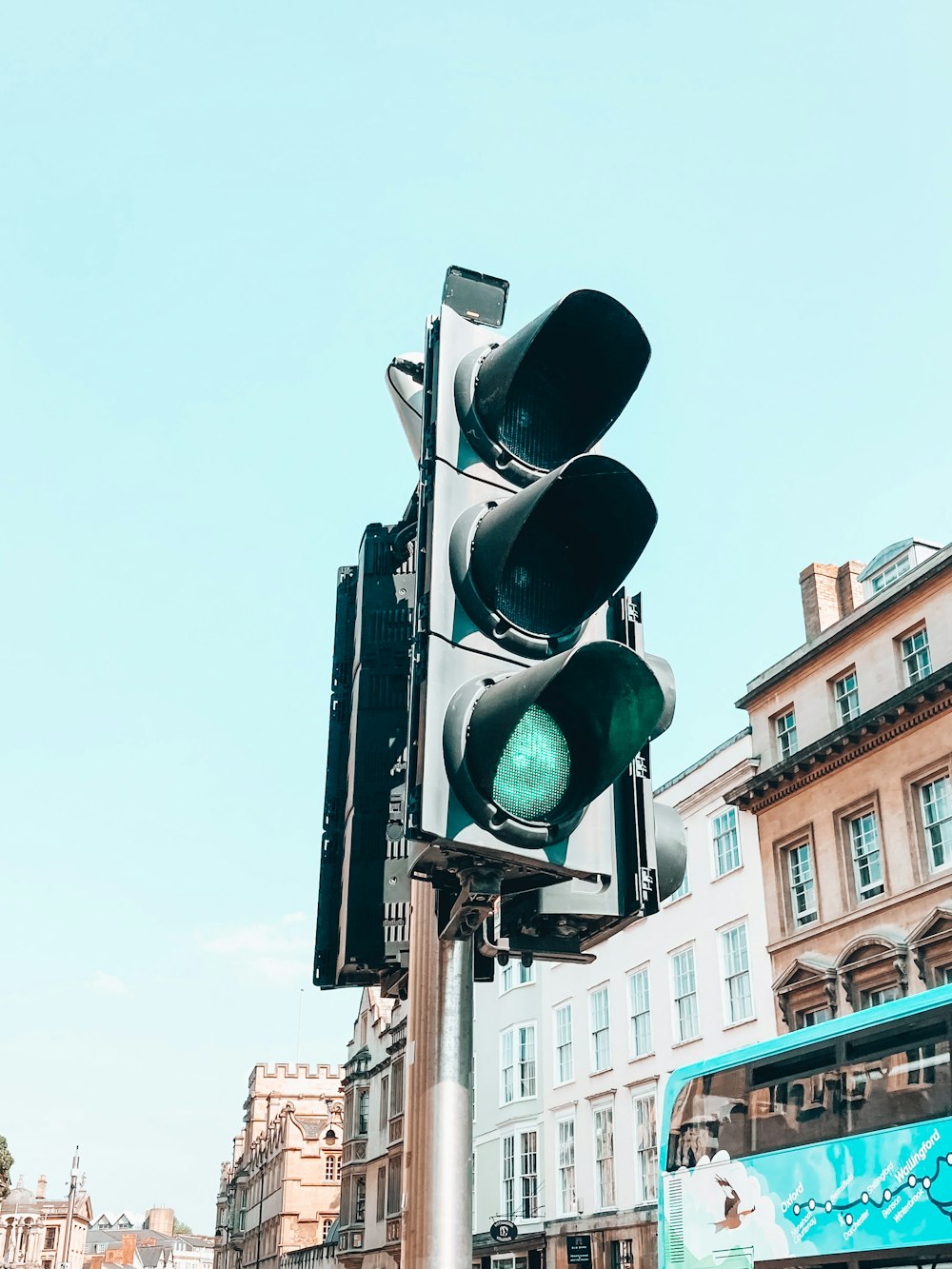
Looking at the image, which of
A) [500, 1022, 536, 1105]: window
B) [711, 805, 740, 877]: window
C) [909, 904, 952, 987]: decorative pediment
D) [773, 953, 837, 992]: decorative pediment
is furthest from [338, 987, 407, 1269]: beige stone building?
[909, 904, 952, 987]: decorative pediment

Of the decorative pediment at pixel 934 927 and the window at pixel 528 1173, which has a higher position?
the decorative pediment at pixel 934 927

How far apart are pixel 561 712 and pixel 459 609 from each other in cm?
32

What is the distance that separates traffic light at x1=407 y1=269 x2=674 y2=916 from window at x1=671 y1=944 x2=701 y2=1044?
2988 cm

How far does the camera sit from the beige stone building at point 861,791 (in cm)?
Answer: 2475

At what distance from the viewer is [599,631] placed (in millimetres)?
3133

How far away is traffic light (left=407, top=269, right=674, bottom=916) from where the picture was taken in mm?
2568

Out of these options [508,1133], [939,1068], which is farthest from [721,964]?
[939,1068]

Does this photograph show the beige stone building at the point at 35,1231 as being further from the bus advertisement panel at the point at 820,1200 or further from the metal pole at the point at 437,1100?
the metal pole at the point at 437,1100

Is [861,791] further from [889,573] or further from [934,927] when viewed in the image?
[889,573]

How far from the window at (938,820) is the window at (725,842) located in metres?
6.54

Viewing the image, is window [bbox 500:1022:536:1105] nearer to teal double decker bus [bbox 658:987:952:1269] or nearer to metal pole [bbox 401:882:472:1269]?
teal double decker bus [bbox 658:987:952:1269]

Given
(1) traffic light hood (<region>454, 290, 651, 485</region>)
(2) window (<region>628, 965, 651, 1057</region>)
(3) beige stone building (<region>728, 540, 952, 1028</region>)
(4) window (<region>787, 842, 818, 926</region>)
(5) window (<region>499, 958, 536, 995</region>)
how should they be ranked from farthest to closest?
1. (5) window (<region>499, 958, 536, 995</region>)
2. (2) window (<region>628, 965, 651, 1057</region>)
3. (4) window (<region>787, 842, 818, 926</region>)
4. (3) beige stone building (<region>728, 540, 952, 1028</region>)
5. (1) traffic light hood (<region>454, 290, 651, 485</region>)

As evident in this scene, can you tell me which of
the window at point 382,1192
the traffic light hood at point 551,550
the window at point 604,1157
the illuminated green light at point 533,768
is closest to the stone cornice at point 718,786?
the window at point 604,1157

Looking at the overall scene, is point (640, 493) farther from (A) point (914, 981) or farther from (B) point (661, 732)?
(A) point (914, 981)
